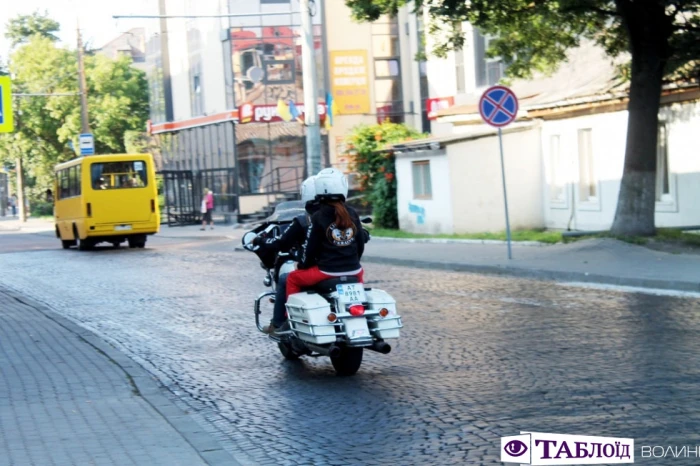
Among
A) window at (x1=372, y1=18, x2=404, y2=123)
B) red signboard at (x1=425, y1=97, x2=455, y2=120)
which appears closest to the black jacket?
red signboard at (x1=425, y1=97, x2=455, y2=120)

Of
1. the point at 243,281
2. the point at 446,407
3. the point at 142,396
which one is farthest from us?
the point at 243,281

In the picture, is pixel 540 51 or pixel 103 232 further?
pixel 103 232

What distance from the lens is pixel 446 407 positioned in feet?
24.8

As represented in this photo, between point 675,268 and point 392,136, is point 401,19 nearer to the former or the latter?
point 392,136

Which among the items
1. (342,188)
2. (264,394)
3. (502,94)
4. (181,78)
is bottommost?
(264,394)

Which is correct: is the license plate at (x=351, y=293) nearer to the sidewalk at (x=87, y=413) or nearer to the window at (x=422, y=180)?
the sidewalk at (x=87, y=413)

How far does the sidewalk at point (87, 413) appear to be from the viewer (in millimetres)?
6336

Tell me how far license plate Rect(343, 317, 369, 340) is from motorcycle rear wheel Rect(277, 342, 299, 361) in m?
1.47

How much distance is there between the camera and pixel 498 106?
19.6 metres

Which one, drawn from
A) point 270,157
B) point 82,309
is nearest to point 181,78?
point 270,157

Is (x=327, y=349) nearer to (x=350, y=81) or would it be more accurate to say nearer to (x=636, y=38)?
(x=636, y=38)

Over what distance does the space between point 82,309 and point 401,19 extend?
38.3 m

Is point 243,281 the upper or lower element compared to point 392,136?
lower

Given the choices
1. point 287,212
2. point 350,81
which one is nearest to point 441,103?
point 350,81
